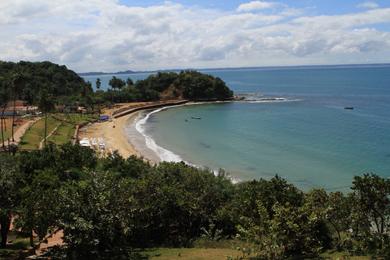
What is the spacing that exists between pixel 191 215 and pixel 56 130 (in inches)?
2312

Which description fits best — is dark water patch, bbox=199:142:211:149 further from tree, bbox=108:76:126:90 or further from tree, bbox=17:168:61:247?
tree, bbox=108:76:126:90

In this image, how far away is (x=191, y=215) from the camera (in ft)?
90.2

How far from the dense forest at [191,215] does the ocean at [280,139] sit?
81.9 feet

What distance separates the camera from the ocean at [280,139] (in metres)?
56.8

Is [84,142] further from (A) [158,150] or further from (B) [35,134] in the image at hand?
(A) [158,150]

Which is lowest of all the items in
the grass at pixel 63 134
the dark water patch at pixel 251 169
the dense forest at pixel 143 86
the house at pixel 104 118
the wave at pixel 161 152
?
the dark water patch at pixel 251 169

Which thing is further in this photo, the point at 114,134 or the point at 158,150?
the point at 114,134

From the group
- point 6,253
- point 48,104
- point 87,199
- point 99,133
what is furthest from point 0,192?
point 99,133

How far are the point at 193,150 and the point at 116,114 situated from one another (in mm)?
48935

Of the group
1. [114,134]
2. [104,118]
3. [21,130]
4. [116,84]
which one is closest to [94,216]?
[21,130]

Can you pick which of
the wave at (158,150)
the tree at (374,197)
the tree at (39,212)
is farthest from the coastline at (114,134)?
the tree at (374,197)

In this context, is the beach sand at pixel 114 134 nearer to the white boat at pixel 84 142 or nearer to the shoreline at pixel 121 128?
the shoreline at pixel 121 128

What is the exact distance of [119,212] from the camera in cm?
2142

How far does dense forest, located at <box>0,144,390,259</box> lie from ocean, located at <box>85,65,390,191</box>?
2495cm
